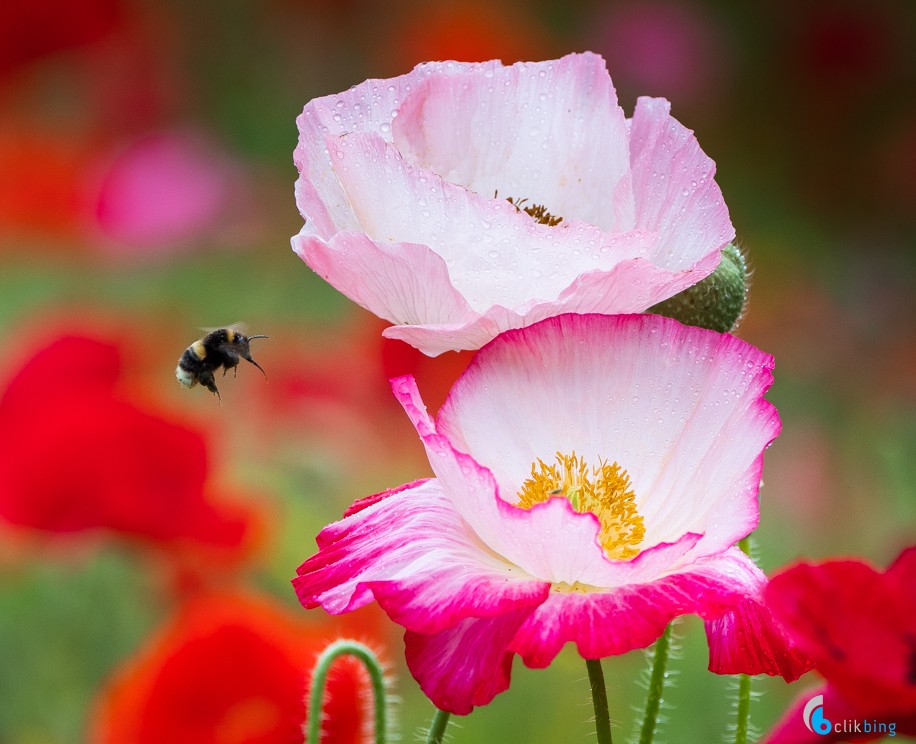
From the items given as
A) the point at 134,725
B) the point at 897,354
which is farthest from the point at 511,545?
the point at 897,354

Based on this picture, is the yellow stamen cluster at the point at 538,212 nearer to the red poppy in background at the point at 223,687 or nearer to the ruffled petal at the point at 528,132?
the ruffled petal at the point at 528,132

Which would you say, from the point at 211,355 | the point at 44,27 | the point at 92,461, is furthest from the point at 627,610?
the point at 44,27

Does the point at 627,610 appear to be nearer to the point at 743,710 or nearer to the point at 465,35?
the point at 743,710

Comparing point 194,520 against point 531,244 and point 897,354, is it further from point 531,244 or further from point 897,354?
point 897,354

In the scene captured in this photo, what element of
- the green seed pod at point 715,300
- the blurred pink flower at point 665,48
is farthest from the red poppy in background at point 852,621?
the blurred pink flower at point 665,48

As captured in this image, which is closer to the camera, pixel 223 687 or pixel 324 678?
pixel 324 678

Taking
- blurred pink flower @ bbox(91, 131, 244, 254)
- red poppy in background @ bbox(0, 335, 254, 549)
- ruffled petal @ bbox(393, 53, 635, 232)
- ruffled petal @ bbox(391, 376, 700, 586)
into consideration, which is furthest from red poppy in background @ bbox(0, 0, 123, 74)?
ruffled petal @ bbox(391, 376, 700, 586)
